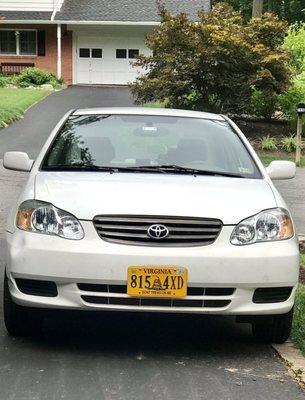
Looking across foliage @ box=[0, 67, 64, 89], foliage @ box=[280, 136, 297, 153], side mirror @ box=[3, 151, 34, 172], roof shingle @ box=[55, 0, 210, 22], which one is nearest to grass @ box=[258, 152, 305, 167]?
foliage @ box=[280, 136, 297, 153]

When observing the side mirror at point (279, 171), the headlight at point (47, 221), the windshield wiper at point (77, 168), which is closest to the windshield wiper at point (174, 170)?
the windshield wiper at point (77, 168)

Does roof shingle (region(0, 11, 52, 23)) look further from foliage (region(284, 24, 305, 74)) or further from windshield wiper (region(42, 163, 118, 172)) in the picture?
windshield wiper (region(42, 163, 118, 172))

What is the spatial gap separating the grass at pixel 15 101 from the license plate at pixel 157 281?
16107 millimetres

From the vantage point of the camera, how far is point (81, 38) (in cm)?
3419

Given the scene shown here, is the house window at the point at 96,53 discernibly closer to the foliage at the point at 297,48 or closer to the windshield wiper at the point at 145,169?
the foliage at the point at 297,48

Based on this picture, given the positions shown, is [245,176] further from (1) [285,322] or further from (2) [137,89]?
(2) [137,89]

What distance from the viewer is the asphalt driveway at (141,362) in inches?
160

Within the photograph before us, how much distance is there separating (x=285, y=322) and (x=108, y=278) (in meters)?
1.34

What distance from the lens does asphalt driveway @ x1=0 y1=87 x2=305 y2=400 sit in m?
4.06

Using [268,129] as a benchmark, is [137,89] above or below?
above

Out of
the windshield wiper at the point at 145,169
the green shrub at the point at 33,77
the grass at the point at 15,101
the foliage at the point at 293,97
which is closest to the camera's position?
the windshield wiper at the point at 145,169

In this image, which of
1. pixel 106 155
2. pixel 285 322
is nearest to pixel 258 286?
pixel 285 322

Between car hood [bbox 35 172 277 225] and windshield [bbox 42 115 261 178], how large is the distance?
15.6 inches

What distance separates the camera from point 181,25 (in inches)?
679
